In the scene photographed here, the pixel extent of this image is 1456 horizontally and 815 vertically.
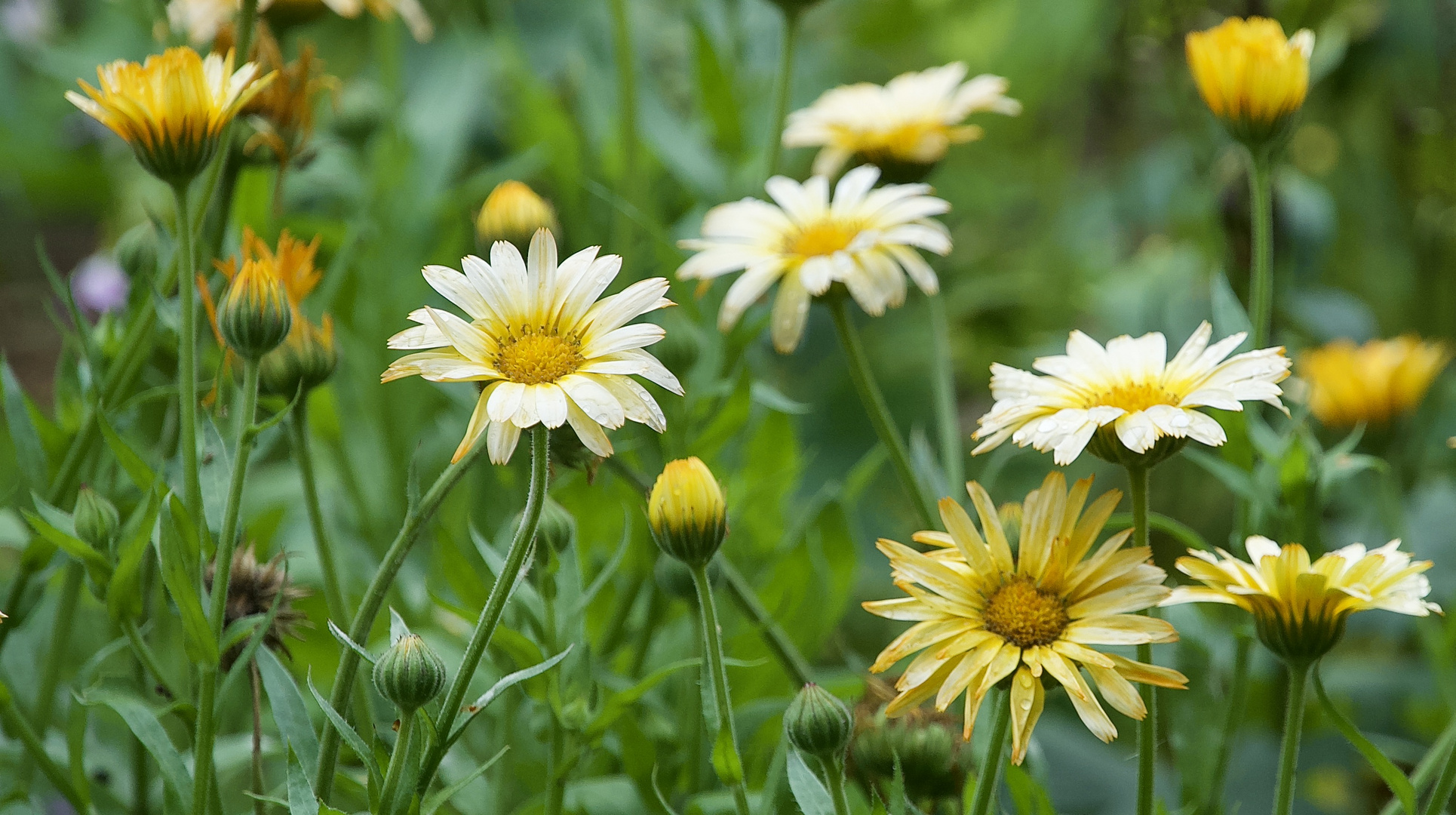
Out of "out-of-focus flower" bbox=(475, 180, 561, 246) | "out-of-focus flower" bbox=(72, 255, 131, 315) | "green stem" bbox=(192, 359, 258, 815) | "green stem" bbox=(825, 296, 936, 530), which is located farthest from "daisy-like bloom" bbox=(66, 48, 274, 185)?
"out-of-focus flower" bbox=(72, 255, 131, 315)

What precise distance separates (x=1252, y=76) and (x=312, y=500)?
546mm

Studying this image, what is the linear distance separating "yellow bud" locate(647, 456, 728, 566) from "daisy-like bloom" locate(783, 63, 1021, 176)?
1.28 ft

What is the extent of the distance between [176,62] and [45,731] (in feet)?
1.36

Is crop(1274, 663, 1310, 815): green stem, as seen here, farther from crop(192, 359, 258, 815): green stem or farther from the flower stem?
crop(192, 359, 258, 815): green stem

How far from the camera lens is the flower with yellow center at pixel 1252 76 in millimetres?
671

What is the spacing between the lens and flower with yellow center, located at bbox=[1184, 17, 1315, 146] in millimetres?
671

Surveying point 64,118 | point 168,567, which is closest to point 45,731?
point 168,567

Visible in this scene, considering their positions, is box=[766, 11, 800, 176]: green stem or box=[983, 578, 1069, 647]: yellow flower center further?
box=[766, 11, 800, 176]: green stem

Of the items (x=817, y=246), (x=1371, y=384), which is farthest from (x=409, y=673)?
(x=1371, y=384)

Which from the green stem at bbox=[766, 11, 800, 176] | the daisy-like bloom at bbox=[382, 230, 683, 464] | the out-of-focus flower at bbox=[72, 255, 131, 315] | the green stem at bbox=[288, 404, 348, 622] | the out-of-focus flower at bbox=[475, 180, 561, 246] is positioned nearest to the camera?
the daisy-like bloom at bbox=[382, 230, 683, 464]

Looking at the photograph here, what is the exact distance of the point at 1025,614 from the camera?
1.75ft

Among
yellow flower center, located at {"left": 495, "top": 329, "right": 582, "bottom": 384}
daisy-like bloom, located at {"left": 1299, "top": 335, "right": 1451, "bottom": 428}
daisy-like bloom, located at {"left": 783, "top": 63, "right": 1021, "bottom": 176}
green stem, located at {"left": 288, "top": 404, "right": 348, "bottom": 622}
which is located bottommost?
green stem, located at {"left": 288, "top": 404, "right": 348, "bottom": 622}

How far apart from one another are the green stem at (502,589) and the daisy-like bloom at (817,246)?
0.79ft

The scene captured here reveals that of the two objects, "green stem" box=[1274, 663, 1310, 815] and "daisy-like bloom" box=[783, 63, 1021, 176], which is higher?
"daisy-like bloom" box=[783, 63, 1021, 176]
